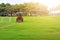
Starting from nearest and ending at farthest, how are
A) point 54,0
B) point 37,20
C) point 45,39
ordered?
1. point 45,39
2. point 54,0
3. point 37,20

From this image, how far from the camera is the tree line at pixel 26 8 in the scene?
189 inches

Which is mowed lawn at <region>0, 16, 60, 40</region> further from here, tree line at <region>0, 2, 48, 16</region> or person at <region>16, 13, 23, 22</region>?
tree line at <region>0, 2, 48, 16</region>

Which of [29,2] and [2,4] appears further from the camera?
[2,4]

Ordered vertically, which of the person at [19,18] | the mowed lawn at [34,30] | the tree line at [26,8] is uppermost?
the tree line at [26,8]

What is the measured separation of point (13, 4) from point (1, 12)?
45 centimetres

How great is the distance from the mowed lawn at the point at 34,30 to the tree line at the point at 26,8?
270mm

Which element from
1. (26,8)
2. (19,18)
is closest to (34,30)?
(26,8)

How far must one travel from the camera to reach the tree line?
15.7ft

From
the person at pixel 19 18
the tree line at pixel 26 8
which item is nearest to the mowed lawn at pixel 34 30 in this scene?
the person at pixel 19 18

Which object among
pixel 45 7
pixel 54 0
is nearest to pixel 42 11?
pixel 45 7

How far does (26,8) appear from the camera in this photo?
5.25m

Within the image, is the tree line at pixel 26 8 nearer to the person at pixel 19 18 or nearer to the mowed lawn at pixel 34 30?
the mowed lawn at pixel 34 30

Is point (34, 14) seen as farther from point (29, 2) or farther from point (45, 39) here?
point (45, 39)

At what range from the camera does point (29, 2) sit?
4.91m
